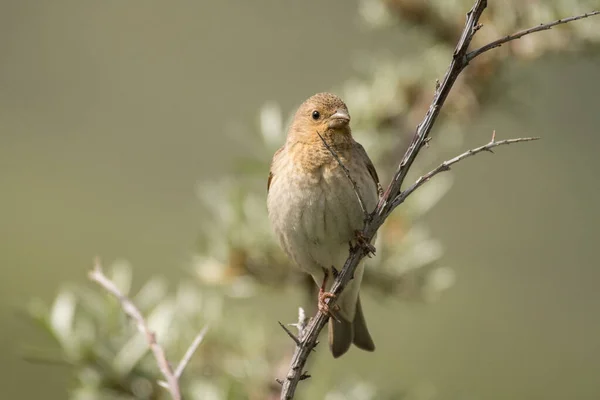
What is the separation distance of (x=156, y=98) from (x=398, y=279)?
14.0ft

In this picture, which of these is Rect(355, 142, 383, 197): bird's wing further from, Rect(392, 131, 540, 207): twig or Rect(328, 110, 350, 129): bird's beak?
Rect(392, 131, 540, 207): twig

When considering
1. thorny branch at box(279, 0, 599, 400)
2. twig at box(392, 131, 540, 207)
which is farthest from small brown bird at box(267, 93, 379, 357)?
twig at box(392, 131, 540, 207)

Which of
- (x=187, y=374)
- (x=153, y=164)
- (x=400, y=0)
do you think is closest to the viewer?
(x=187, y=374)

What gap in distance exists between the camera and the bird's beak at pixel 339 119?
2.54m

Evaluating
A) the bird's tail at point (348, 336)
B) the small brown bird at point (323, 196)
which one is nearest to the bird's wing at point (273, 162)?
the small brown bird at point (323, 196)

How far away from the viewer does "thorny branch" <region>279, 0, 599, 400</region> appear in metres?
1.46

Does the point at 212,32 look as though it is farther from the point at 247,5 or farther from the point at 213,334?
the point at 213,334

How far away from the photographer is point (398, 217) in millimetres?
2576

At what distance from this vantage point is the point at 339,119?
2551 millimetres

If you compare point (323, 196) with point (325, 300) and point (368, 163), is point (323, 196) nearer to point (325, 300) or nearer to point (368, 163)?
point (368, 163)

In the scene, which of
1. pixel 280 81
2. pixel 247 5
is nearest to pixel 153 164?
pixel 280 81

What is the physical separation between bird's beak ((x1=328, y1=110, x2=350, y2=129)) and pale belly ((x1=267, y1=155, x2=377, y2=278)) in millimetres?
139

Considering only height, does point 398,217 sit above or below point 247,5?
below

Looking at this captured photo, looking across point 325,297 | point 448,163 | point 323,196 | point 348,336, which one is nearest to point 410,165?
point 448,163
